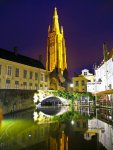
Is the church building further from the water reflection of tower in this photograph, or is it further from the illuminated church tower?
the water reflection of tower

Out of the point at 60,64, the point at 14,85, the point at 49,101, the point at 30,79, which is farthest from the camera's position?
the point at 60,64

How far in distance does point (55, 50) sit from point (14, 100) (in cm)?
5927

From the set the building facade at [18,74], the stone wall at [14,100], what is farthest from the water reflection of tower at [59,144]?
the building facade at [18,74]

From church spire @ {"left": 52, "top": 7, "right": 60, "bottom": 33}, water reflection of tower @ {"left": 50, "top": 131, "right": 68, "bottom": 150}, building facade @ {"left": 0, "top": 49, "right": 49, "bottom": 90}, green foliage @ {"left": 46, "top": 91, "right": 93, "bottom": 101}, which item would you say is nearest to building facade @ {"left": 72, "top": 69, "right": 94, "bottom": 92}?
green foliage @ {"left": 46, "top": 91, "right": 93, "bottom": 101}

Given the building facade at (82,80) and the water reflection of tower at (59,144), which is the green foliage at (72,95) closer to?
the building facade at (82,80)

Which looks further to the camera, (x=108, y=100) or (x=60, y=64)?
(x=60, y=64)

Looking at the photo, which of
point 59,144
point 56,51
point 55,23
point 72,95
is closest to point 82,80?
point 72,95

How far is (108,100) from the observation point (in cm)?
4206

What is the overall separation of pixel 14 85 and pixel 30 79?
6.11 meters

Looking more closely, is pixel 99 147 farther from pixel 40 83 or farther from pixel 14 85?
pixel 40 83

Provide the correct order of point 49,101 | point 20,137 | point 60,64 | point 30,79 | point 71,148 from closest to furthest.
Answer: point 71,148 → point 20,137 → point 30,79 → point 49,101 → point 60,64

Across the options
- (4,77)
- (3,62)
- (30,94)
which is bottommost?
(30,94)

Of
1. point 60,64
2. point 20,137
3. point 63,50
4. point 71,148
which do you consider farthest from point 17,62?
point 63,50

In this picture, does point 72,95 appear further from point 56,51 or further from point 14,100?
point 56,51
